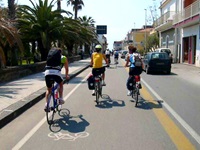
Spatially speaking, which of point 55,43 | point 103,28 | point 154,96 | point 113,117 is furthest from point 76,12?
point 113,117

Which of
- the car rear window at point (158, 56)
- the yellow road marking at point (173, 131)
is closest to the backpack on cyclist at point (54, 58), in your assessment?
the yellow road marking at point (173, 131)

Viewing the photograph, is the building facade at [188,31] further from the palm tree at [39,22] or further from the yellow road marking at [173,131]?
the yellow road marking at [173,131]

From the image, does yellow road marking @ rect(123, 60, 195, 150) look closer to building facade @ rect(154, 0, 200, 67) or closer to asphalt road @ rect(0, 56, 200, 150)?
asphalt road @ rect(0, 56, 200, 150)

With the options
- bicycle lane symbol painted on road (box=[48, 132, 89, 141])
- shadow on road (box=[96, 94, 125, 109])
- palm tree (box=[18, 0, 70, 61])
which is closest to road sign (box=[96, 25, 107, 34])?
palm tree (box=[18, 0, 70, 61])

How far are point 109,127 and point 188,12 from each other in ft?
94.3

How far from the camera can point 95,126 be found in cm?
688

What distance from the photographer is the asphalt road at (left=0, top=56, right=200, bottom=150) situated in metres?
5.58

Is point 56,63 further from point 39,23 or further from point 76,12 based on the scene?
point 76,12

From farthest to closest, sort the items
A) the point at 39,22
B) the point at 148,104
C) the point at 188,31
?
the point at 188,31, the point at 39,22, the point at 148,104

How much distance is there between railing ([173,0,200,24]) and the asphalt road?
2195 centimetres

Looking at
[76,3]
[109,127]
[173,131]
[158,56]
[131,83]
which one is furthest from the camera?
[76,3]

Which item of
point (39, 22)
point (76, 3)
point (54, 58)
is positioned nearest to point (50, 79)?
point (54, 58)

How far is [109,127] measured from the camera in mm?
6773

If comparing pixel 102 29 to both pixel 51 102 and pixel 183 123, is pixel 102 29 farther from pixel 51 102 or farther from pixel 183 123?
pixel 183 123
